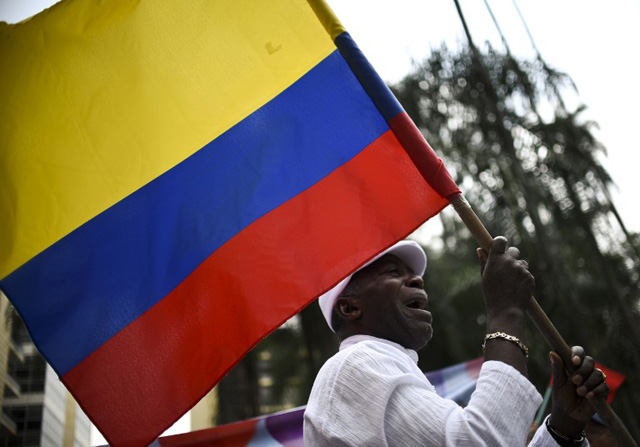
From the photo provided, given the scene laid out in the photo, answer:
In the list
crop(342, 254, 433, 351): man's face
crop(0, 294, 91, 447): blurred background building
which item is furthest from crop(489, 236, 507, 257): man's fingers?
crop(0, 294, 91, 447): blurred background building

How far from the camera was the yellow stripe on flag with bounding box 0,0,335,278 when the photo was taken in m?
3.07

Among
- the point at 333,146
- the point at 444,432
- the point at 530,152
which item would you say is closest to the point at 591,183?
the point at 530,152

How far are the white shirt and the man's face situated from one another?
1.34 feet

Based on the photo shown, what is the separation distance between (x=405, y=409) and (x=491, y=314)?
0.42 m

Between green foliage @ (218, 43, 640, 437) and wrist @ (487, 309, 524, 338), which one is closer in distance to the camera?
wrist @ (487, 309, 524, 338)

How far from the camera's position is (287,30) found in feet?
9.99

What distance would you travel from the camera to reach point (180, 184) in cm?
306

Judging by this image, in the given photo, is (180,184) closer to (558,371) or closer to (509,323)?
(509,323)

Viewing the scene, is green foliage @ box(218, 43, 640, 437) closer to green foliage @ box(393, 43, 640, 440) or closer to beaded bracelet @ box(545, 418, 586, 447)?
green foliage @ box(393, 43, 640, 440)

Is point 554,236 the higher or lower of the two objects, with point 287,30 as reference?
lower

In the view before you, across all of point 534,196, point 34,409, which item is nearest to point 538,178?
point 534,196

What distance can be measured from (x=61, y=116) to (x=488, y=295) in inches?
81.8

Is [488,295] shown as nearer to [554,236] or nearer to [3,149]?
[3,149]

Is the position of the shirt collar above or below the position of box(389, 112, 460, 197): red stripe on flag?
below
